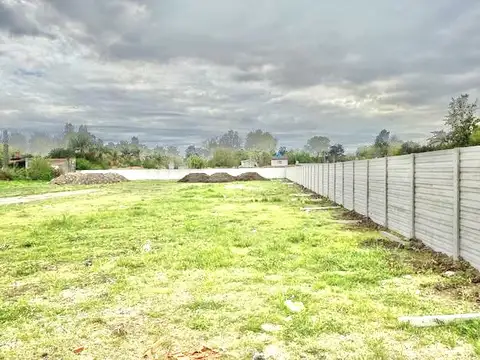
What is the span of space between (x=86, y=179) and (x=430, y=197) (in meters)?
37.1

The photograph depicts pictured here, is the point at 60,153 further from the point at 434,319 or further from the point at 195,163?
the point at 434,319

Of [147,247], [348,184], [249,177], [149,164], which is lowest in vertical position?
[249,177]

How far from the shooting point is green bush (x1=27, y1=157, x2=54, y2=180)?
41938 millimetres

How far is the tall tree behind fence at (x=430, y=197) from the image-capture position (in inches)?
211

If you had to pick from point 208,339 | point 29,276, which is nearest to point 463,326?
point 208,339

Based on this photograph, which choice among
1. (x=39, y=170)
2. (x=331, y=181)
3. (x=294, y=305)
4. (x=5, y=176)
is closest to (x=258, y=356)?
(x=294, y=305)

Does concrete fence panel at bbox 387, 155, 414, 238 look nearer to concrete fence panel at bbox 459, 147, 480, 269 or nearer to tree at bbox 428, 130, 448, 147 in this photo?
concrete fence panel at bbox 459, 147, 480, 269

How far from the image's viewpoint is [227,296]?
178 inches

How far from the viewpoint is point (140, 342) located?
338 cm

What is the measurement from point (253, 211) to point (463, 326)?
10.1 metres

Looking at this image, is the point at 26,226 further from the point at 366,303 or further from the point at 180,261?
the point at 366,303

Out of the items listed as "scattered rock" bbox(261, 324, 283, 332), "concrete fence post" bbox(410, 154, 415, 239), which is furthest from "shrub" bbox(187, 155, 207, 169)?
"scattered rock" bbox(261, 324, 283, 332)

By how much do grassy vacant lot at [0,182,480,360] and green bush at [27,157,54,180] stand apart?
36955 millimetres

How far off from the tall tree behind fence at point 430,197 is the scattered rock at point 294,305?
2.50 m
